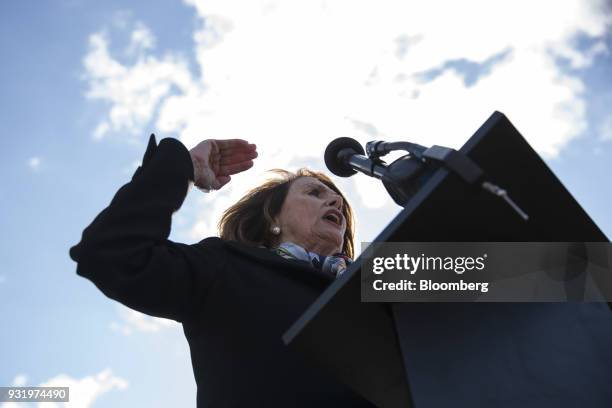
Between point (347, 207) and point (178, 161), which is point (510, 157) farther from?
point (347, 207)

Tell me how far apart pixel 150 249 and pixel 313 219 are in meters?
1.57

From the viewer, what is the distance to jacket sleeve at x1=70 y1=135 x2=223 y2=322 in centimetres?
219

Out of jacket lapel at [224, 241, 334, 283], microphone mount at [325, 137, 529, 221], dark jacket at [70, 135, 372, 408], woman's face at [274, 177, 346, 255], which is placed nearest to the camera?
microphone mount at [325, 137, 529, 221]

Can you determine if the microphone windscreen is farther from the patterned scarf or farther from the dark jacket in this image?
the patterned scarf

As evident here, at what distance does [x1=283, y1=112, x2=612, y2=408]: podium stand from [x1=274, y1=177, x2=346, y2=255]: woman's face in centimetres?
217

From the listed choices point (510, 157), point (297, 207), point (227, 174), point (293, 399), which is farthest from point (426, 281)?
point (297, 207)

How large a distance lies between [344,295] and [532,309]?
48cm

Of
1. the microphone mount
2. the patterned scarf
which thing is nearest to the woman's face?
the patterned scarf

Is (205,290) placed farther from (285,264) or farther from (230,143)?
(230,143)

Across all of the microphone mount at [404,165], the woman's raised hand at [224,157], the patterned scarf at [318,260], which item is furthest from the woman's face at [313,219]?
the microphone mount at [404,165]

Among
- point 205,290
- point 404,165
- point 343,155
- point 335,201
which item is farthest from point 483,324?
point 335,201

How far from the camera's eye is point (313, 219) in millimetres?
3777

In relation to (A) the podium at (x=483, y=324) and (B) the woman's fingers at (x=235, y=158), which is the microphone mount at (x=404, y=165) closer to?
(A) the podium at (x=483, y=324)

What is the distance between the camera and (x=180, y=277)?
2.39m
